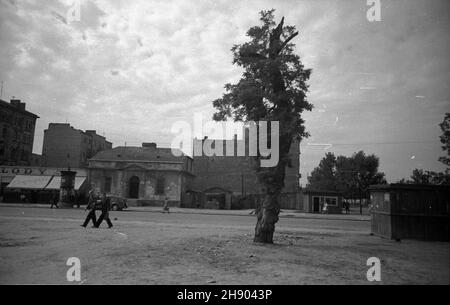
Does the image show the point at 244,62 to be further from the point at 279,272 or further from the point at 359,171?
the point at 359,171

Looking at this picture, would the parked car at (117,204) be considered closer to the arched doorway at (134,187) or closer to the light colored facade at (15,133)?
the arched doorway at (134,187)

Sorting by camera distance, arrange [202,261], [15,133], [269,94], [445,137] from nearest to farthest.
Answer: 1. [202,261]
2. [269,94]
3. [445,137]
4. [15,133]

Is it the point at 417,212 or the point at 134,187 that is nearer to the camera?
the point at 417,212

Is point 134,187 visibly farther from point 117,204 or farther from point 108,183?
point 117,204

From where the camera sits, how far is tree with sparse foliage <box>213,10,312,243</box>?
1029 centimetres

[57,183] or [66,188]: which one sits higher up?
[57,183]

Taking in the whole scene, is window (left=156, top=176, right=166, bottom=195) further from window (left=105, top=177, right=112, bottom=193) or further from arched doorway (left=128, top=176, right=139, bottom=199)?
window (left=105, top=177, right=112, bottom=193)

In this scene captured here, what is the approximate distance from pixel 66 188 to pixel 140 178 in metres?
13.6

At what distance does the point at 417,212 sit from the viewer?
12.5 metres

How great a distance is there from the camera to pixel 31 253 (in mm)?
7629

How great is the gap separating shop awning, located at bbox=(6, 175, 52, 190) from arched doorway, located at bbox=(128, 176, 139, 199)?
33.7 feet

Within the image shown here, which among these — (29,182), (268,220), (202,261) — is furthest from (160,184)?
(202,261)

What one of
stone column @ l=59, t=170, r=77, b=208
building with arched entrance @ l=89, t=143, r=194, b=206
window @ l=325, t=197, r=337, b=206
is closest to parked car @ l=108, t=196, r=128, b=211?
stone column @ l=59, t=170, r=77, b=208
